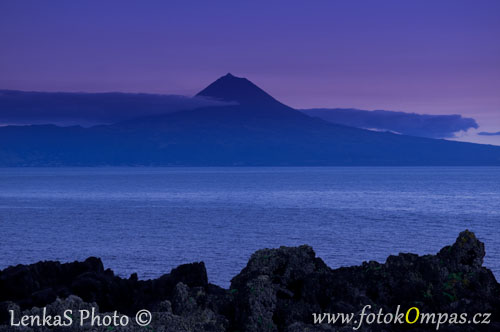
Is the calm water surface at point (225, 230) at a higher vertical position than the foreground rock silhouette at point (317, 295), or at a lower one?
lower

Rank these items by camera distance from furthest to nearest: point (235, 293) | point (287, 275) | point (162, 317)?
point (287, 275) → point (235, 293) → point (162, 317)

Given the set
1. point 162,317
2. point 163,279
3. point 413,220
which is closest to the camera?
point 162,317

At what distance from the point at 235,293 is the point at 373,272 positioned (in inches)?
102

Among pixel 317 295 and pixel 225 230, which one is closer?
pixel 317 295

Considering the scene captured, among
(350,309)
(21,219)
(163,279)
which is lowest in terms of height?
(21,219)

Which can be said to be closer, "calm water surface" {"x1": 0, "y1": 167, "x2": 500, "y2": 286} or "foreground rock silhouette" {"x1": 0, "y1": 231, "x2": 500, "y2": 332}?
"foreground rock silhouette" {"x1": 0, "y1": 231, "x2": 500, "y2": 332}

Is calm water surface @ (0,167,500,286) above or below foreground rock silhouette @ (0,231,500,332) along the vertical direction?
below

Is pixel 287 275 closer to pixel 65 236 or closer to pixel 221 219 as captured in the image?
pixel 65 236

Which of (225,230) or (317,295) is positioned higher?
(317,295)

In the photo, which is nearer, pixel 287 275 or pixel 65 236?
pixel 287 275

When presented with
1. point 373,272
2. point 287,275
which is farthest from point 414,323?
point 287,275

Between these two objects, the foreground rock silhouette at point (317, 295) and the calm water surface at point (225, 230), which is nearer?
the foreground rock silhouette at point (317, 295)

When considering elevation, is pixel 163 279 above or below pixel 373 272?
below

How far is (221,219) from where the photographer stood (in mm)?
75688
